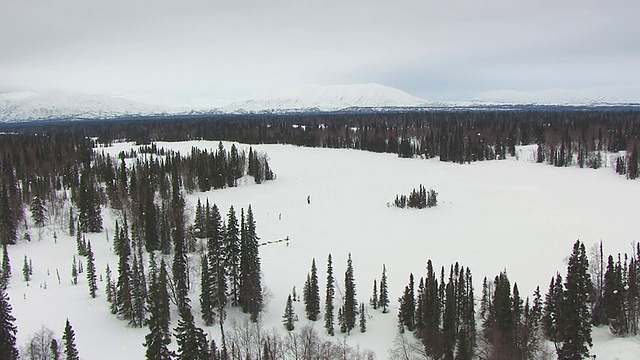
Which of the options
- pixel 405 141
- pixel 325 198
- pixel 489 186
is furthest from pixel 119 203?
pixel 405 141

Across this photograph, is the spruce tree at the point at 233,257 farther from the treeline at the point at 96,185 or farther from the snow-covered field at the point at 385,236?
the treeline at the point at 96,185

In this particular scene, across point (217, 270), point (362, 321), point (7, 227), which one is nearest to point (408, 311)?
point (362, 321)

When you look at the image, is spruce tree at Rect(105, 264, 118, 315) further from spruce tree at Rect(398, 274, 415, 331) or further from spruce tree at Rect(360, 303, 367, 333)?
spruce tree at Rect(398, 274, 415, 331)

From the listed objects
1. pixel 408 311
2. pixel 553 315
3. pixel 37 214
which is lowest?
pixel 408 311

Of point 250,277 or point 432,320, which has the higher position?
point 250,277

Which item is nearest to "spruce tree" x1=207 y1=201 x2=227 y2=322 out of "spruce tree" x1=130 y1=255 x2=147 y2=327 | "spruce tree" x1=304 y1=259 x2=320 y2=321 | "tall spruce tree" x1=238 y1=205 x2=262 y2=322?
"tall spruce tree" x1=238 y1=205 x2=262 y2=322

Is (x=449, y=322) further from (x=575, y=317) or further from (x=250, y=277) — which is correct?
(x=250, y=277)
